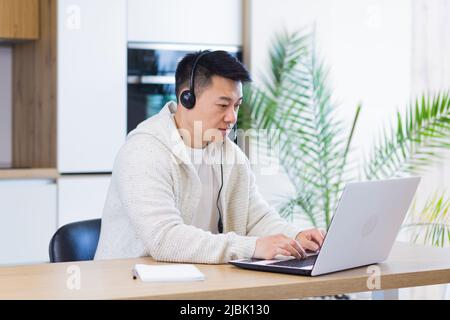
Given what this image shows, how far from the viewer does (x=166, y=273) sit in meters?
1.83

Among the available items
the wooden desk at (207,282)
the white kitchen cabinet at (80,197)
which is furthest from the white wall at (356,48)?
the wooden desk at (207,282)

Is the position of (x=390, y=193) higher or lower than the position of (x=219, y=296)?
higher

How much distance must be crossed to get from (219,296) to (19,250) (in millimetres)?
2203

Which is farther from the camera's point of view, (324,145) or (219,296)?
(324,145)

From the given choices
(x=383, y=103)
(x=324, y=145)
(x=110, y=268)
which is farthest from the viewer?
(x=383, y=103)

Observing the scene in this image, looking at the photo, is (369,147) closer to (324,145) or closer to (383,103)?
(383,103)

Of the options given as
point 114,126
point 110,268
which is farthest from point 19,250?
point 110,268

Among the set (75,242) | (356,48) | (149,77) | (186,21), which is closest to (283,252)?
(75,242)

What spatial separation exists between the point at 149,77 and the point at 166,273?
2326 millimetres

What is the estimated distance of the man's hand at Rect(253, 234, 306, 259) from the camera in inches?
80.0

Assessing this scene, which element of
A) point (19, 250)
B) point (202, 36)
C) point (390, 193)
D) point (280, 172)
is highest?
point (202, 36)

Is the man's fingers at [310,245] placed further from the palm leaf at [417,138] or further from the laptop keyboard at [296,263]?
the palm leaf at [417,138]

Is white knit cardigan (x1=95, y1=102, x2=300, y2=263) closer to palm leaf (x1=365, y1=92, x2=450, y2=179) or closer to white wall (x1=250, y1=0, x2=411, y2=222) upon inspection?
palm leaf (x1=365, y1=92, x2=450, y2=179)

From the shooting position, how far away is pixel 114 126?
3941 mm
